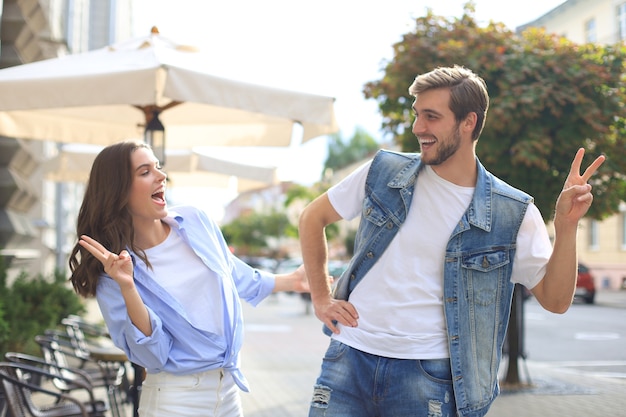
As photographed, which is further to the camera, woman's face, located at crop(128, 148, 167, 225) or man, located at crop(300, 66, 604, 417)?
woman's face, located at crop(128, 148, 167, 225)

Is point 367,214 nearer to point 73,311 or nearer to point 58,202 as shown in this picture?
point 73,311

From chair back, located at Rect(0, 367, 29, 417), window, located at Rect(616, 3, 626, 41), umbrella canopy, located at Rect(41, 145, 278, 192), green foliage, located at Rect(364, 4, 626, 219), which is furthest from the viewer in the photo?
window, located at Rect(616, 3, 626, 41)

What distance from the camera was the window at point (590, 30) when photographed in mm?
39119

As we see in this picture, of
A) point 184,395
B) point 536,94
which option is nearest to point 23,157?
point 536,94

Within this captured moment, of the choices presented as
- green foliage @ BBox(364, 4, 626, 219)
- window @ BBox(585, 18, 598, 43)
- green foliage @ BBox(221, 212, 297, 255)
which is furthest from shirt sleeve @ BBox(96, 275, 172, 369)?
green foliage @ BBox(221, 212, 297, 255)

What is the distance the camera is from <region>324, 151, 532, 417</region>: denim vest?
2.85 metres

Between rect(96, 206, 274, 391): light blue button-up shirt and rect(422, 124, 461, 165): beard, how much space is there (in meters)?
0.93

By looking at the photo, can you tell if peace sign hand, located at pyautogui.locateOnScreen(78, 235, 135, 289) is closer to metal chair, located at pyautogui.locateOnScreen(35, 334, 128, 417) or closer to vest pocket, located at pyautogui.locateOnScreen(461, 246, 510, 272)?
vest pocket, located at pyautogui.locateOnScreen(461, 246, 510, 272)

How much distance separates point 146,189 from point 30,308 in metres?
6.38

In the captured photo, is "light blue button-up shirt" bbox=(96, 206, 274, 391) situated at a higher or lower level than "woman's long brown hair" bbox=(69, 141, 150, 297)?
lower

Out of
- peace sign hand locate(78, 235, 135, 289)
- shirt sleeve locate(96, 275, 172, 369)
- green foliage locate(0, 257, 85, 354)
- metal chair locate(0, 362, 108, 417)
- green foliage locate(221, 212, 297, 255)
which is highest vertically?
peace sign hand locate(78, 235, 135, 289)

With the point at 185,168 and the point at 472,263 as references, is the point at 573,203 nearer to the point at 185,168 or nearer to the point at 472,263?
the point at 472,263

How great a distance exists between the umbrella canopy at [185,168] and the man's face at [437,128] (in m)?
7.25

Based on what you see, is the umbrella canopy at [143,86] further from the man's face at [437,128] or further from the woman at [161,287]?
the man's face at [437,128]
